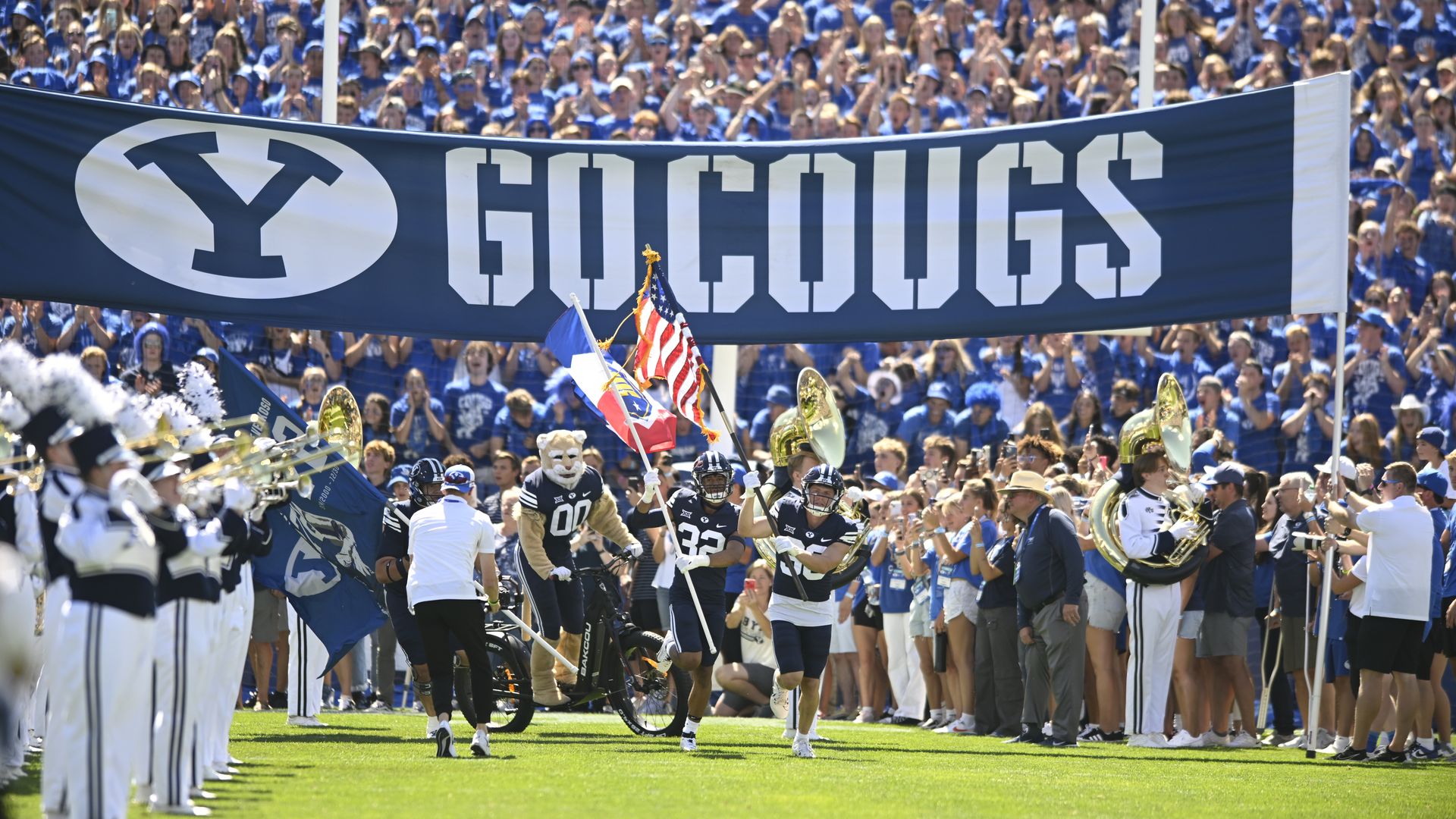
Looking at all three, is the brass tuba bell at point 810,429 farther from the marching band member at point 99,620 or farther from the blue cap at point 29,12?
the blue cap at point 29,12

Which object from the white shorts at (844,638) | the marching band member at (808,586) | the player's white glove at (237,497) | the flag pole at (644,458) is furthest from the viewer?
the white shorts at (844,638)

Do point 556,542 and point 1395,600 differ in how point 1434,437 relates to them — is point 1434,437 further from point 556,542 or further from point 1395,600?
point 556,542

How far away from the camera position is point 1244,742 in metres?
14.2

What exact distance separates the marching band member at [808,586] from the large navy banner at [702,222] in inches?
125

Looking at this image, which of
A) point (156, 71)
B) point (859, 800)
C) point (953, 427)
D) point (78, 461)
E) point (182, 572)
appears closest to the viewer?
point (78, 461)

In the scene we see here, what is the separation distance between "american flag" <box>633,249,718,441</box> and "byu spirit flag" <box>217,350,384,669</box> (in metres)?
2.41

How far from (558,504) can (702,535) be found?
1.42 meters

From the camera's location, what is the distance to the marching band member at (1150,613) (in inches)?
537

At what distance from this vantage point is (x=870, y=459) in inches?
717

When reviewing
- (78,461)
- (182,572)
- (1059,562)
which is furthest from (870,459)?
(78,461)

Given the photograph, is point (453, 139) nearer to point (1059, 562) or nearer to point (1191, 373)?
point (1059, 562)

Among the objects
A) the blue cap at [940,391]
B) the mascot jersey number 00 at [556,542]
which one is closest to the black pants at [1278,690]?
the blue cap at [940,391]

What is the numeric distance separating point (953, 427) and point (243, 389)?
7.03 metres

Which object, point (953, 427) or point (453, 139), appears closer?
point (453, 139)
